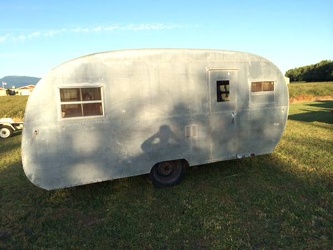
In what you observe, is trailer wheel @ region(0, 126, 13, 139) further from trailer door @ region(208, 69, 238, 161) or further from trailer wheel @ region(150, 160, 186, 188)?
trailer door @ region(208, 69, 238, 161)

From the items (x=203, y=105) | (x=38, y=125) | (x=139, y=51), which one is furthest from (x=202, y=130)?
(x=38, y=125)

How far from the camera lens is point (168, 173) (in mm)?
7348

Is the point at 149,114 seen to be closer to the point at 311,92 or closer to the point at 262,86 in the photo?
the point at 262,86

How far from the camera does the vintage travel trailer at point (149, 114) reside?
19.4 feet

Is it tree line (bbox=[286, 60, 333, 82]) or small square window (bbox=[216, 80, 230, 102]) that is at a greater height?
tree line (bbox=[286, 60, 333, 82])

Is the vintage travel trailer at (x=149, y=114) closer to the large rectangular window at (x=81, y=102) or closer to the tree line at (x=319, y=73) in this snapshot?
the large rectangular window at (x=81, y=102)

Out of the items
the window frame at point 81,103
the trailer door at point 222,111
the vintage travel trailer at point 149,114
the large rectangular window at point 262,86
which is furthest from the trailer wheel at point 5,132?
the large rectangular window at point 262,86

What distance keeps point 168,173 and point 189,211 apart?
62.0 inches

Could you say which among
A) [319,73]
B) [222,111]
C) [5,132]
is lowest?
[5,132]

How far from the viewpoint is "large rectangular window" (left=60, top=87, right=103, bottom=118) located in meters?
5.95

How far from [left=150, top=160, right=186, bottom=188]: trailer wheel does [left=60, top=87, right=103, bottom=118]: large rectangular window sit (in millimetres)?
2123

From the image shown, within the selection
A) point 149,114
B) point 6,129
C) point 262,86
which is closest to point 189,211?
point 149,114

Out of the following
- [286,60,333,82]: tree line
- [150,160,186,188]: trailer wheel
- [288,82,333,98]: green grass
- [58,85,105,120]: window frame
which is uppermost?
[286,60,333,82]: tree line

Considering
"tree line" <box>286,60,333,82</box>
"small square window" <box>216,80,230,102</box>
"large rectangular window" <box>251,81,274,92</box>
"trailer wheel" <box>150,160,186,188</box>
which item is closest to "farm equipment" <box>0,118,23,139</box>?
"trailer wheel" <box>150,160,186,188</box>
